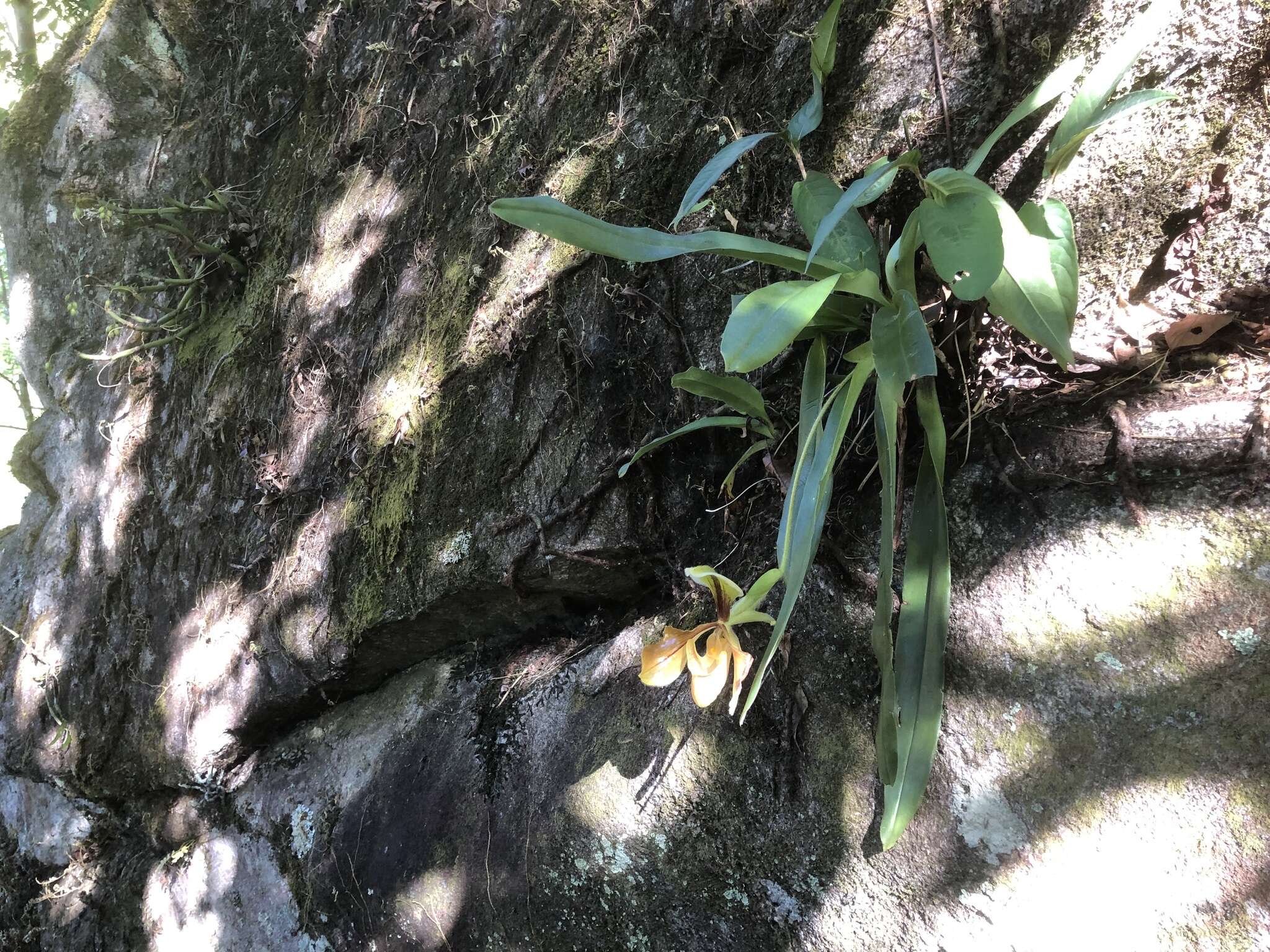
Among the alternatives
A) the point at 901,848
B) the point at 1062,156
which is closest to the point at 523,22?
the point at 1062,156

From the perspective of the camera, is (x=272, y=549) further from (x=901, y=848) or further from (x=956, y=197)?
(x=956, y=197)

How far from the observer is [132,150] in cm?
322

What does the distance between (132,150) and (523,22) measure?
219 centimetres

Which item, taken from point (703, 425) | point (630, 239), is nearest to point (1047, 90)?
point (630, 239)

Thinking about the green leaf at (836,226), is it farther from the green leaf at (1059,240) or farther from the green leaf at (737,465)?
the green leaf at (737,465)

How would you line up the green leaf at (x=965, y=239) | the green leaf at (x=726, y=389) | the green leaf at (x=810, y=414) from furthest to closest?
the green leaf at (x=726, y=389)
the green leaf at (x=810, y=414)
the green leaf at (x=965, y=239)

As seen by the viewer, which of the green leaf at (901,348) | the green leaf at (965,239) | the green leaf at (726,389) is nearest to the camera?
the green leaf at (965,239)

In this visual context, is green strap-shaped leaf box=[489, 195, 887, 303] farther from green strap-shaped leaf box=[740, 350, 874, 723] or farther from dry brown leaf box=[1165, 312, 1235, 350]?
dry brown leaf box=[1165, 312, 1235, 350]

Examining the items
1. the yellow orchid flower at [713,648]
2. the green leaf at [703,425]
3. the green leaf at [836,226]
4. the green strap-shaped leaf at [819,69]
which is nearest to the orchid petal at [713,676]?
the yellow orchid flower at [713,648]

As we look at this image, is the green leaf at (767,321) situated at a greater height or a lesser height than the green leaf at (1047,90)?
lesser

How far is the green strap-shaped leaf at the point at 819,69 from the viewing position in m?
1.23

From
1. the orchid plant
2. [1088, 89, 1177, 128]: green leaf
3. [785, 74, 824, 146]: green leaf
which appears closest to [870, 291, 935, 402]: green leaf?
the orchid plant

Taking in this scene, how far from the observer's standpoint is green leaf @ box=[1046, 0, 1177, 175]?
0.98 metres

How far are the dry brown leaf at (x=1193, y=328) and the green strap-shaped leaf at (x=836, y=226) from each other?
0.42m
